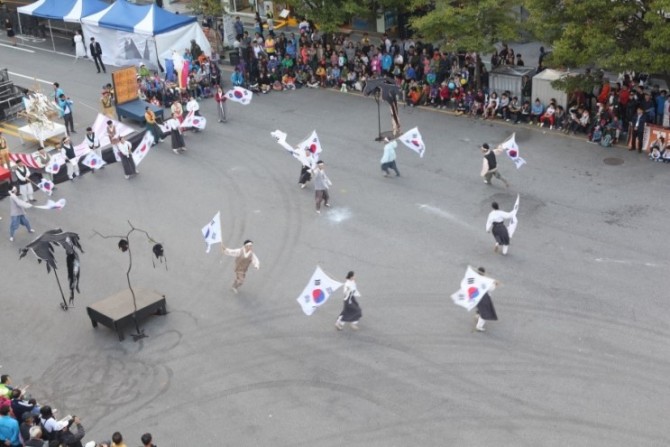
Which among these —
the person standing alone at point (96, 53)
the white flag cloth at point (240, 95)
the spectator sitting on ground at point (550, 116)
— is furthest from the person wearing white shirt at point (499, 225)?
the person standing alone at point (96, 53)

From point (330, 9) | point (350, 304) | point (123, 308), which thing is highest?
point (330, 9)

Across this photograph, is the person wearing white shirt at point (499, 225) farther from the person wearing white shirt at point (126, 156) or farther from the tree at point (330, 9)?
the tree at point (330, 9)

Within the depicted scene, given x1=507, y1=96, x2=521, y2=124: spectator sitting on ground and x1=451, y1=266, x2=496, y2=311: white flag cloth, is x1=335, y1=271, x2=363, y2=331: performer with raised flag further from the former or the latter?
x1=507, y1=96, x2=521, y2=124: spectator sitting on ground

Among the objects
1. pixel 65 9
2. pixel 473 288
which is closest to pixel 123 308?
pixel 473 288

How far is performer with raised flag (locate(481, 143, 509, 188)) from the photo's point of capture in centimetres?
2044

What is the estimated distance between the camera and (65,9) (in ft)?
114

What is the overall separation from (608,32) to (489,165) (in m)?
5.13

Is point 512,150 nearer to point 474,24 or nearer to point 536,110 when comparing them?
point 536,110

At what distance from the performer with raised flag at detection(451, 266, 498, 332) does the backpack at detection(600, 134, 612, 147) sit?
9825 mm

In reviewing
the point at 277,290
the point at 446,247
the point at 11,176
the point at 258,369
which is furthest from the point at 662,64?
the point at 11,176

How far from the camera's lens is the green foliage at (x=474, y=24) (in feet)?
81.8

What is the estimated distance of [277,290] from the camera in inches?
674

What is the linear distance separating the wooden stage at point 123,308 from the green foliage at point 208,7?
20255 mm

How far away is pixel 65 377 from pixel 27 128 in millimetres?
14373
